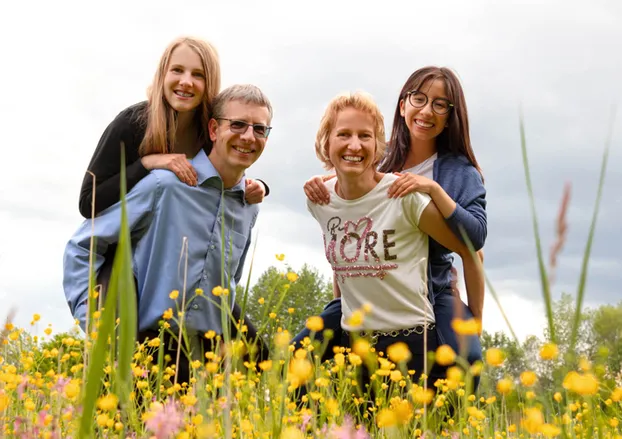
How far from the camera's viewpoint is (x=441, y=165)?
17.0 ft

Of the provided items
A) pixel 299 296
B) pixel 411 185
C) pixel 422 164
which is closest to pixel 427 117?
pixel 422 164

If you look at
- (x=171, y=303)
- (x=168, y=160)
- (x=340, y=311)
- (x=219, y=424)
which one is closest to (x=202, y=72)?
(x=168, y=160)

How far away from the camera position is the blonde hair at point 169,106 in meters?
5.04

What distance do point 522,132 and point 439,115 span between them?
393 cm

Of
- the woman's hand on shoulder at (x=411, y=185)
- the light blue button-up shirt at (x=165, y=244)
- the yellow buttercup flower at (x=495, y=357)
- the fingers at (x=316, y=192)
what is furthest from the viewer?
the fingers at (x=316, y=192)

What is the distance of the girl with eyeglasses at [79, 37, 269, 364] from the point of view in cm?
492

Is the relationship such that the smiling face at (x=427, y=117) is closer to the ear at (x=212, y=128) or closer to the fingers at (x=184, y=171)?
the ear at (x=212, y=128)

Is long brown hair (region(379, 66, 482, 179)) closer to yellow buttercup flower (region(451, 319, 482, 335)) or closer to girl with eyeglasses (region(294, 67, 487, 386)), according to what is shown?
girl with eyeglasses (region(294, 67, 487, 386))

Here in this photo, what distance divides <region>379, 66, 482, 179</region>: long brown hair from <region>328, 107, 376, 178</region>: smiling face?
0.70 metres

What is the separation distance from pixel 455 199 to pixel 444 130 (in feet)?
2.09

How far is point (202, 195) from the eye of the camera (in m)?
4.95

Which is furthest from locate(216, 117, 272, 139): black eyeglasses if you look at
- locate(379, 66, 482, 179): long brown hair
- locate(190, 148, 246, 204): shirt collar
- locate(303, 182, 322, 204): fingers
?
locate(379, 66, 482, 179): long brown hair

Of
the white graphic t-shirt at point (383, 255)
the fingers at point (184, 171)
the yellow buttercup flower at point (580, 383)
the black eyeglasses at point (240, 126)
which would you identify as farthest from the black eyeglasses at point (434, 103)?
the yellow buttercup flower at point (580, 383)

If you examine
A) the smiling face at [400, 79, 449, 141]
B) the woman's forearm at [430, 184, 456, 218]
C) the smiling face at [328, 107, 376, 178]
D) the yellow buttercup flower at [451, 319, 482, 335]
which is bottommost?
the yellow buttercup flower at [451, 319, 482, 335]
